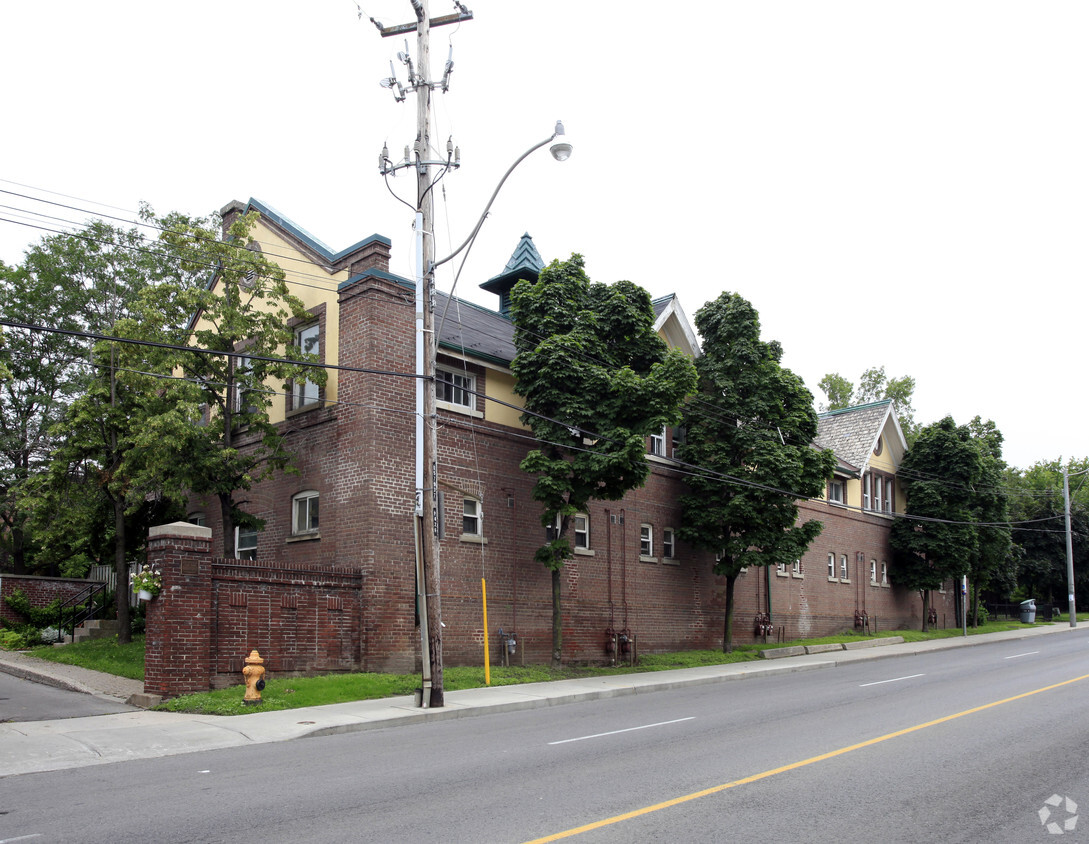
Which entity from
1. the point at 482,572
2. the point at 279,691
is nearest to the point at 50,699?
the point at 279,691

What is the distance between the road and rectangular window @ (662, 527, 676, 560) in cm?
1288

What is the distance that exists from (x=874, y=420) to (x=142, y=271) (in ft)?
104

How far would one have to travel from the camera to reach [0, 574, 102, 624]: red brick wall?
992 inches

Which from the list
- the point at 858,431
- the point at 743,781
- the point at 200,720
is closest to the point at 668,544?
the point at 200,720

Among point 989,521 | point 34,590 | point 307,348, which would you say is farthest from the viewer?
point 989,521

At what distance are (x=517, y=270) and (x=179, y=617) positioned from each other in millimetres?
17264

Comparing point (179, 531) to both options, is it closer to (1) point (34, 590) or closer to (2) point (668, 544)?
(1) point (34, 590)

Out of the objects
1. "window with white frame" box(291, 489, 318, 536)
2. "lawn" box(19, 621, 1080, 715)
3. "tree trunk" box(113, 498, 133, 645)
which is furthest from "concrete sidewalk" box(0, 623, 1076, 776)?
"window with white frame" box(291, 489, 318, 536)

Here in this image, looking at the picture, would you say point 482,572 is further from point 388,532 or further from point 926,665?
point 926,665

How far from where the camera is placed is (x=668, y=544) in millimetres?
27703

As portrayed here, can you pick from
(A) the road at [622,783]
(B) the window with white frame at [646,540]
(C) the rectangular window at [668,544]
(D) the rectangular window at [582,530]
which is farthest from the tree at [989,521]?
(A) the road at [622,783]

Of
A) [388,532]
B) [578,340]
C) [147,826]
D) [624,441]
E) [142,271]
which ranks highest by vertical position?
[142,271]

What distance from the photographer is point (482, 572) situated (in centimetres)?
2103
